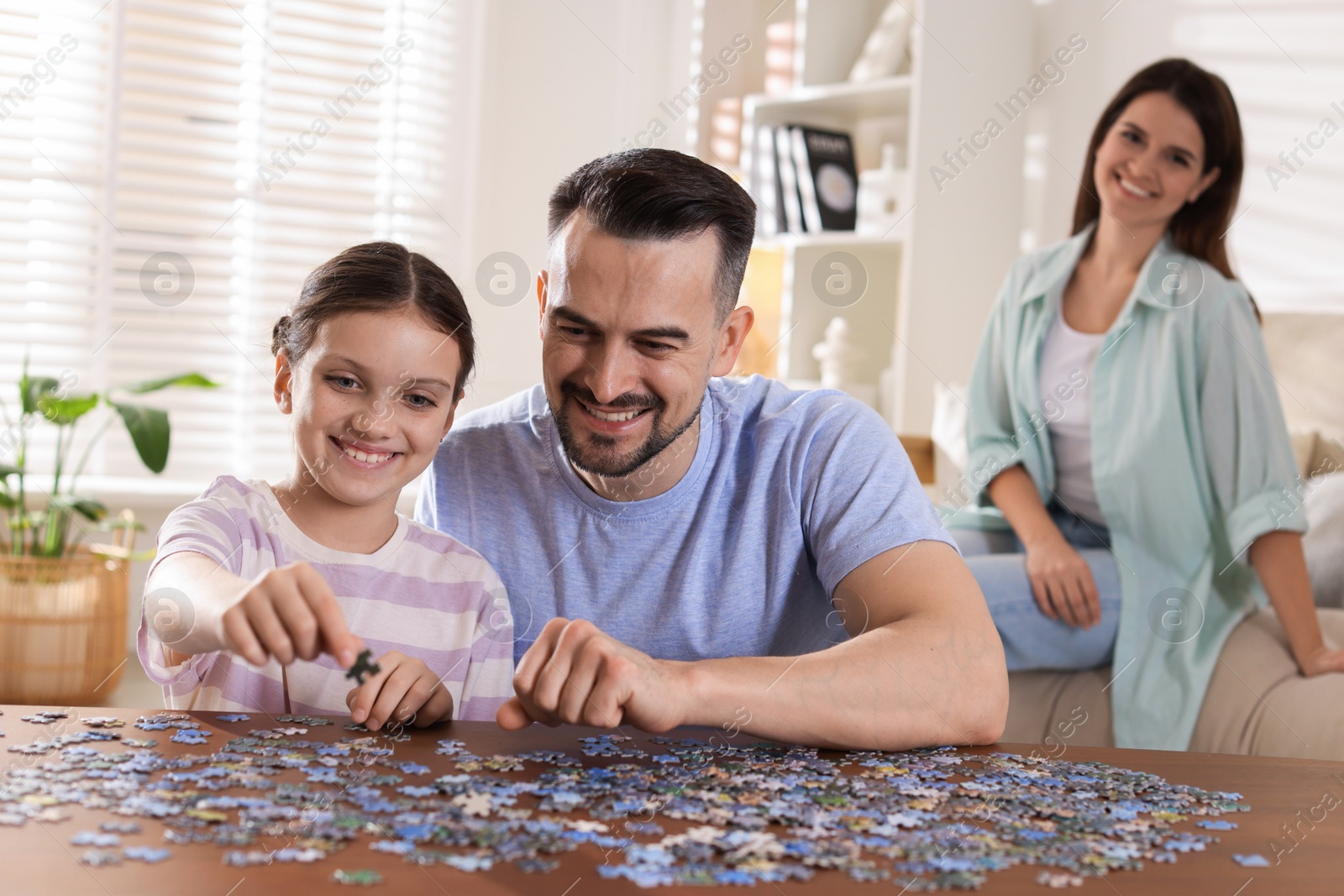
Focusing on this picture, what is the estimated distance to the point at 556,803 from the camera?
3.28 feet

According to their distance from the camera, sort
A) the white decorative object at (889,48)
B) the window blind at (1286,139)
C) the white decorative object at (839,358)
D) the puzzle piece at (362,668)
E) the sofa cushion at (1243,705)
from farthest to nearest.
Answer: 1. the white decorative object at (839,358)
2. the white decorative object at (889,48)
3. the window blind at (1286,139)
4. the sofa cushion at (1243,705)
5. the puzzle piece at (362,668)

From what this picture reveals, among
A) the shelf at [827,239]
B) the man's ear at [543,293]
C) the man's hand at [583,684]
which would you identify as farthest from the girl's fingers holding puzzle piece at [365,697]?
the shelf at [827,239]

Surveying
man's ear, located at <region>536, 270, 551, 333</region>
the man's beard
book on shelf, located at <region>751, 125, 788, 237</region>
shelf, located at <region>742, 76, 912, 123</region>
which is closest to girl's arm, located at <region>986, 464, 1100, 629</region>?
the man's beard

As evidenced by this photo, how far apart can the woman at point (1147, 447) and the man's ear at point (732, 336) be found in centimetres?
103

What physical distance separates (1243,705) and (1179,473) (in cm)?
53

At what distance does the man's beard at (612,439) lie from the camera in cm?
171

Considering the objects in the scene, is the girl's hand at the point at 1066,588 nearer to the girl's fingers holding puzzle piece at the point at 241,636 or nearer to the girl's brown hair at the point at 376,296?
the girl's brown hair at the point at 376,296

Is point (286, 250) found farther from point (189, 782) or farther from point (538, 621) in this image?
point (189, 782)

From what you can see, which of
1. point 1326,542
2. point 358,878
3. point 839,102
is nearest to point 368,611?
point 358,878

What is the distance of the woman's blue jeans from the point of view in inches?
102

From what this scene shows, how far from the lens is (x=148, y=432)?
3830 mm

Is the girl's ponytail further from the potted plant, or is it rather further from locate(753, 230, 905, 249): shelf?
locate(753, 230, 905, 249): shelf

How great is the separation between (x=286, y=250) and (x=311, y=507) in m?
3.47

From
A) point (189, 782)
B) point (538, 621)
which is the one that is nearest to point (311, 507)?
point (538, 621)
